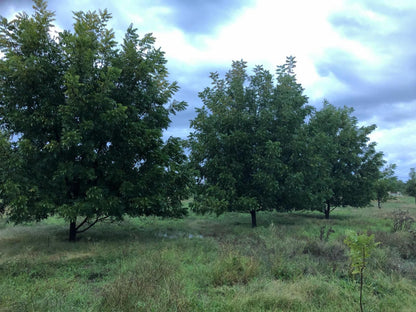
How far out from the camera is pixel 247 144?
1530 cm

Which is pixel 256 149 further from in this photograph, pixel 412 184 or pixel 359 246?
pixel 412 184

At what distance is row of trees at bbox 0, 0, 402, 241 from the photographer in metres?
10.1

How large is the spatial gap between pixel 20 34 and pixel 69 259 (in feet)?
29.3

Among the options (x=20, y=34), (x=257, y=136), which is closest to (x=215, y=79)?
(x=257, y=136)

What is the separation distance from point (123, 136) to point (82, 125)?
1778 millimetres

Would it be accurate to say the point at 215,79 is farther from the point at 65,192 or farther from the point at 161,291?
the point at 161,291

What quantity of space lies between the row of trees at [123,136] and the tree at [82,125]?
Answer: 48 mm

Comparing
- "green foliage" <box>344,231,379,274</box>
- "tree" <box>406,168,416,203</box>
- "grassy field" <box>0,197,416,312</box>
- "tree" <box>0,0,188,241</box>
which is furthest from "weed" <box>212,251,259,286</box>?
"tree" <box>406,168,416,203</box>

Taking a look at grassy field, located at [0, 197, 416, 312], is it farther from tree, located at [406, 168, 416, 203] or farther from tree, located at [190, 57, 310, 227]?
tree, located at [406, 168, 416, 203]

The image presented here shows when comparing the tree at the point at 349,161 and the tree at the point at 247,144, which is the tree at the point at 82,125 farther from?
the tree at the point at 349,161

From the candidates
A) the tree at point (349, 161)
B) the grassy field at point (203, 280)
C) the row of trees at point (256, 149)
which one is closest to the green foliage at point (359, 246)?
the grassy field at point (203, 280)

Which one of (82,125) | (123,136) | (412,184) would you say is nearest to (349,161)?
(123,136)

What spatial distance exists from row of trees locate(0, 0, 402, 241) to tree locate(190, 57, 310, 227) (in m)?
0.06

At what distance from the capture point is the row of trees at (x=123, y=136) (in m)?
10.1
